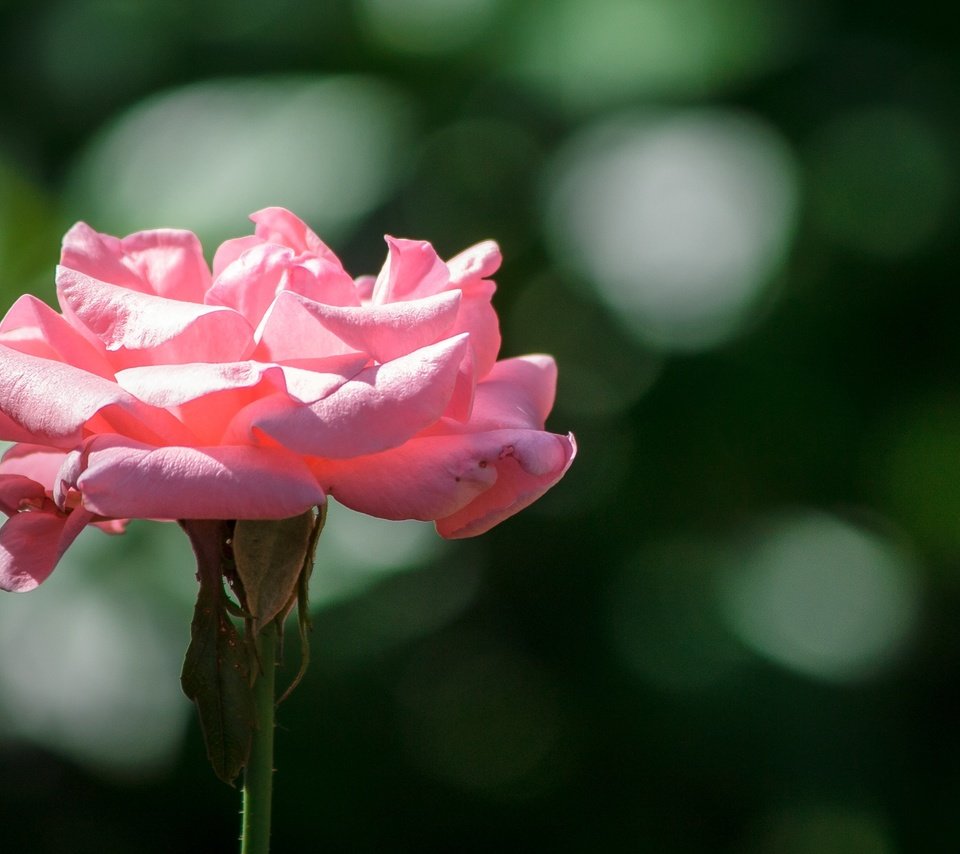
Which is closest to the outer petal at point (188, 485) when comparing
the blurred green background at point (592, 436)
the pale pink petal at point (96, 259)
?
the pale pink petal at point (96, 259)

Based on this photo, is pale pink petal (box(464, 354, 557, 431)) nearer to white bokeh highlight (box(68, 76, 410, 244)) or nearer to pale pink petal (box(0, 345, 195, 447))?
pale pink petal (box(0, 345, 195, 447))

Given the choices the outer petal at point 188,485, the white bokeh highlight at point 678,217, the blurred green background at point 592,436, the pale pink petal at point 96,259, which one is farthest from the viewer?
the white bokeh highlight at point 678,217

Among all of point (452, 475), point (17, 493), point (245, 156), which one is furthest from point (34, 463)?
point (245, 156)

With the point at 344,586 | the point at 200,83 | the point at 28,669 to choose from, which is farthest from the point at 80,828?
the point at 200,83

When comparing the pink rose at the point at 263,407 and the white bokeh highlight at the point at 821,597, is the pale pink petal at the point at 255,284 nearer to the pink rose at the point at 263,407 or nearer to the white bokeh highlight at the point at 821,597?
the pink rose at the point at 263,407

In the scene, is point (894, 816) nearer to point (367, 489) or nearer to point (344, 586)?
point (344, 586)

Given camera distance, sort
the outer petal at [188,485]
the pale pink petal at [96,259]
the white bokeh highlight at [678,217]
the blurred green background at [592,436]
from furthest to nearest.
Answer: the white bokeh highlight at [678,217] → the blurred green background at [592,436] → the pale pink petal at [96,259] → the outer petal at [188,485]

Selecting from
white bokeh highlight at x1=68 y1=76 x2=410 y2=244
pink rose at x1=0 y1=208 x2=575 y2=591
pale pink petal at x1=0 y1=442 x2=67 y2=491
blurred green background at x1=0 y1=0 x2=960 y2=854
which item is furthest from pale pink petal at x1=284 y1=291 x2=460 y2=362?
white bokeh highlight at x1=68 y1=76 x2=410 y2=244
